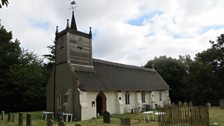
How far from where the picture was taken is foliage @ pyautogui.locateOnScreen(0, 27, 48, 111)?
4225 cm

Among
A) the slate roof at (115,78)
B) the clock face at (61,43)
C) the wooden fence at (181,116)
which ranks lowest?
the wooden fence at (181,116)

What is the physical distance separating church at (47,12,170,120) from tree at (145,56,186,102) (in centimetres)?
1701

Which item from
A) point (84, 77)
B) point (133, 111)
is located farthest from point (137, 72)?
point (84, 77)

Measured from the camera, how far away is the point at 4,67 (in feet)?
145

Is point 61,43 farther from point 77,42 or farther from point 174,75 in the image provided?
point 174,75

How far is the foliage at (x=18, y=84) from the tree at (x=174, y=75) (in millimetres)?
22115

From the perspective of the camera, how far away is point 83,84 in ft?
90.0

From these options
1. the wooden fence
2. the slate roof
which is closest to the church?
the slate roof

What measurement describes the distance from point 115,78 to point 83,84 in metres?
8.09

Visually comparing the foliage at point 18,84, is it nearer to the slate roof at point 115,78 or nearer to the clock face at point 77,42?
the slate roof at point 115,78

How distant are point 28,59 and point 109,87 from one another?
23.7 m

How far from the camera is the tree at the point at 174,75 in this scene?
172 ft

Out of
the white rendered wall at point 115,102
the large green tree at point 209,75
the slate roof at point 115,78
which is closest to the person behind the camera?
the white rendered wall at point 115,102

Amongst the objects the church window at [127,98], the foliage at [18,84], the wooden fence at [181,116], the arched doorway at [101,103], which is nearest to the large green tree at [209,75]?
the church window at [127,98]
